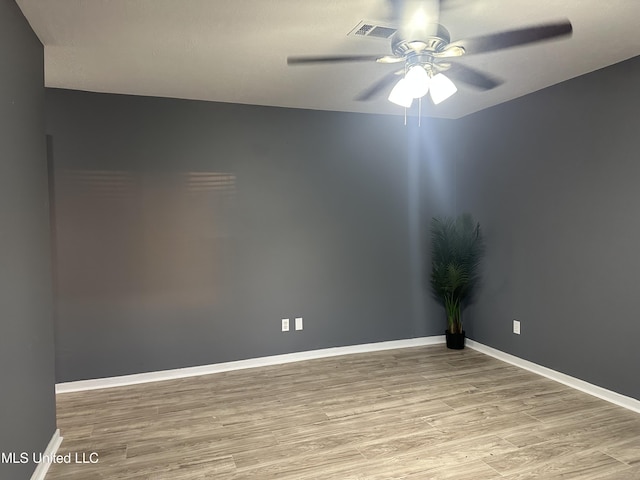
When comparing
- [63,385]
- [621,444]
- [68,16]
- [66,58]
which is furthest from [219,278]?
[621,444]

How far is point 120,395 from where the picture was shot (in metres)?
3.43

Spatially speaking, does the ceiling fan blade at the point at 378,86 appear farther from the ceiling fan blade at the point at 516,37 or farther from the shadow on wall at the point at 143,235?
the shadow on wall at the point at 143,235

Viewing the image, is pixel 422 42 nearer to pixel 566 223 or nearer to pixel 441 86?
pixel 441 86

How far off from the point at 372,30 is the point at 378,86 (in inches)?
40.4

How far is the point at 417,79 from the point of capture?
2.31m

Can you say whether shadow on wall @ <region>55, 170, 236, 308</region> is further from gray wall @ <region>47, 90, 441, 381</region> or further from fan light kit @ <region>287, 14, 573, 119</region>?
fan light kit @ <region>287, 14, 573, 119</region>

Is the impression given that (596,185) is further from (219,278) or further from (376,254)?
(219,278)

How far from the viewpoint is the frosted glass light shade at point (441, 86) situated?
243cm

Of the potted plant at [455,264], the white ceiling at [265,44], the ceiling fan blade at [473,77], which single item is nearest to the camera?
the white ceiling at [265,44]

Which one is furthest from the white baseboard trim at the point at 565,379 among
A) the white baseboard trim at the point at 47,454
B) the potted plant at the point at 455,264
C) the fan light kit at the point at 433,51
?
the white baseboard trim at the point at 47,454

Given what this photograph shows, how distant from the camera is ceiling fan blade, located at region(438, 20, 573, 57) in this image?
243cm

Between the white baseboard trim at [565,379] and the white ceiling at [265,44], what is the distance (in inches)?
94.6

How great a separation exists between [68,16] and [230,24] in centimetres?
83

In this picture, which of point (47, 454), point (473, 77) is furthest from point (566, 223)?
point (47, 454)
